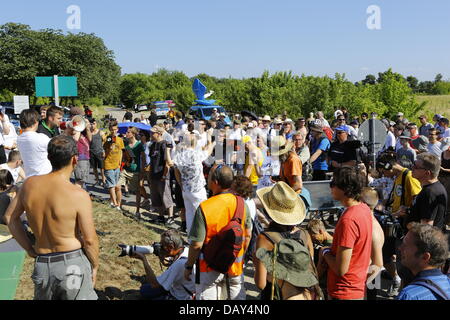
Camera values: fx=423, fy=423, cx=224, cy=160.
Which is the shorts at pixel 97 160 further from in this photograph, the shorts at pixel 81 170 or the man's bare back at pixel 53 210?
the man's bare back at pixel 53 210

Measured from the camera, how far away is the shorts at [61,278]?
9.91 feet

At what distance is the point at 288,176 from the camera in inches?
243

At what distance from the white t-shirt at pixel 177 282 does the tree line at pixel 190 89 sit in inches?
736

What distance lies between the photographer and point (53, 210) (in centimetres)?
296

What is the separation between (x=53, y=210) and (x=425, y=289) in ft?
8.00

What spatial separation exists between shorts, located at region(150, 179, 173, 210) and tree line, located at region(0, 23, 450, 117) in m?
15.4

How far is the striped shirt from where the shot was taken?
2.38m

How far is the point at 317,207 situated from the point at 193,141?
253cm

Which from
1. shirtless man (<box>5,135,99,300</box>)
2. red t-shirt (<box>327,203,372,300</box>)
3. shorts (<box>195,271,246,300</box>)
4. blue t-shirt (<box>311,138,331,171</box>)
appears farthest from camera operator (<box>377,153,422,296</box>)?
shirtless man (<box>5,135,99,300</box>)

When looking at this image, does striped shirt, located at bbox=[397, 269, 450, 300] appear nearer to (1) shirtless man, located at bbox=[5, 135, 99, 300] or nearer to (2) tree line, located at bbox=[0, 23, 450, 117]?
(1) shirtless man, located at bbox=[5, 135, 99, 300]

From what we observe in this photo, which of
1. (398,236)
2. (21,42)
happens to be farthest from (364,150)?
(21,42)

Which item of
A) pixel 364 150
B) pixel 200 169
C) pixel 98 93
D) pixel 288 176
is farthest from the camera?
pixel 98 93

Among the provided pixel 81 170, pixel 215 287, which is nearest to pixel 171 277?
pixel 215 287
